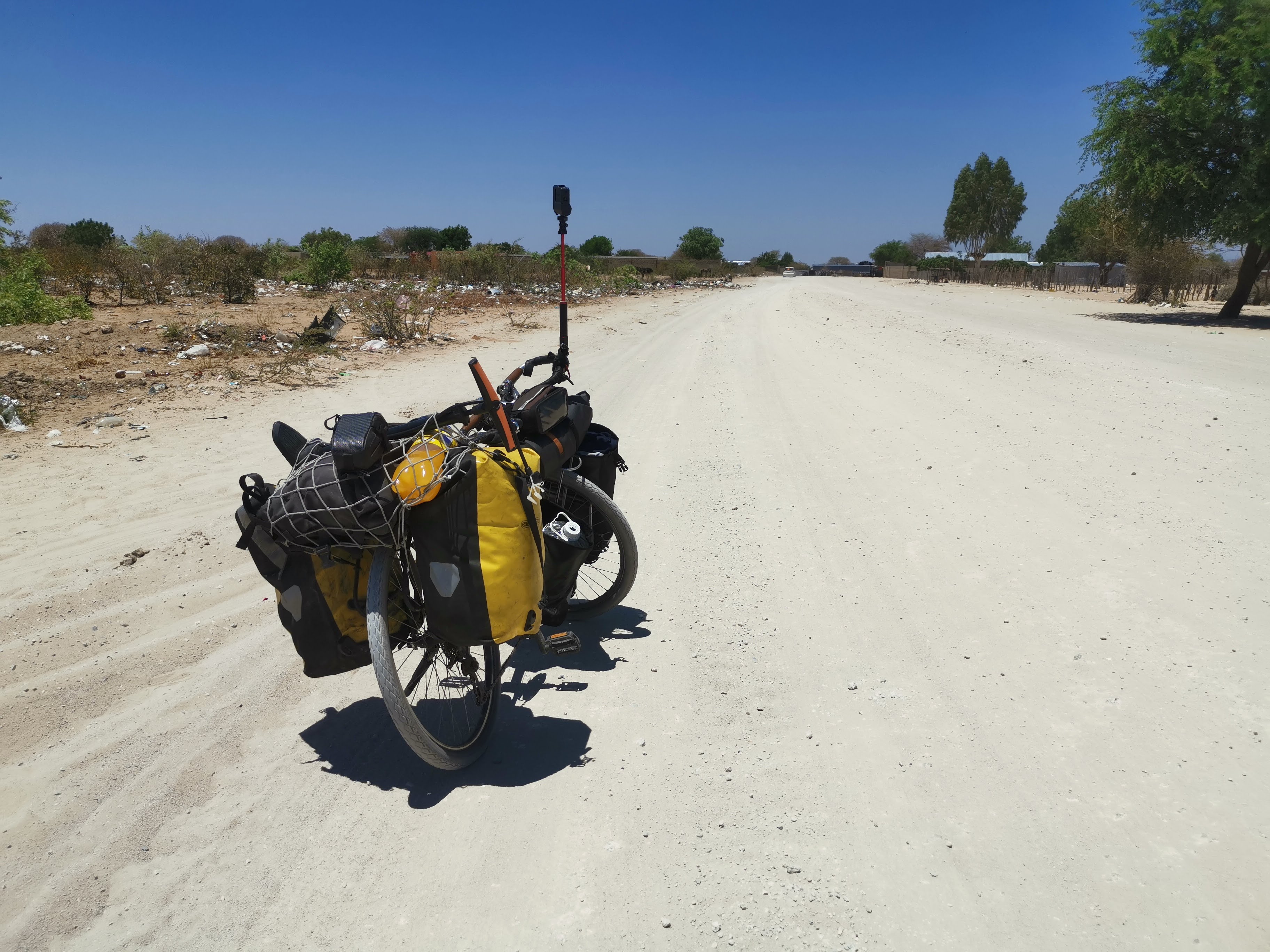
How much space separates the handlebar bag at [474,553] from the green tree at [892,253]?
117661 millimetres

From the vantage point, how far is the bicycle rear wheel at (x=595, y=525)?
145 inches

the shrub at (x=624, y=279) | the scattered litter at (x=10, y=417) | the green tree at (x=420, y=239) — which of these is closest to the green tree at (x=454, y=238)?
the green tree at (x=420, y=239)

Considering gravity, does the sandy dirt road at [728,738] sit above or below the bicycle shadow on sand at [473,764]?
above

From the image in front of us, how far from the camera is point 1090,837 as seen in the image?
96.0 inches

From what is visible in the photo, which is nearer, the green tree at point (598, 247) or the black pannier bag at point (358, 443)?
the black pannier bag at point (358, 443)

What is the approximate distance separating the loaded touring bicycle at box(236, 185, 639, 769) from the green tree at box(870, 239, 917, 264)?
11750 centimetres

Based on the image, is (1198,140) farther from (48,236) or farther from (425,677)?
(48,236)

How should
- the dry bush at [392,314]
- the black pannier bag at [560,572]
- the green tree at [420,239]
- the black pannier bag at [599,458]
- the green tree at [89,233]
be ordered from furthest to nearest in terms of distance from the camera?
the green tree at [420,239], the green tree at [89,233], the dry bush at [392,314], the black pannier bag at [599,458], the black pannier bag at [560,572]

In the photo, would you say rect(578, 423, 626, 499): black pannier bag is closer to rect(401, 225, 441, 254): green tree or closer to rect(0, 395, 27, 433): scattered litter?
rect(0, 395, 27, 433): scattered litter

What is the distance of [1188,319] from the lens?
2092 cm

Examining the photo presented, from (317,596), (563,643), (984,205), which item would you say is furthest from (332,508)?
(984,205)

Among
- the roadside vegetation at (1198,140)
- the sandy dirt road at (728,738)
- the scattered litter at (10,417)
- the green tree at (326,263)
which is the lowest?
the sandy dirt road at (728,738)

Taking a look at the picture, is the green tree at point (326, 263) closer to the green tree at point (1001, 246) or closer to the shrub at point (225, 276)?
the shrub at point (225, 276)

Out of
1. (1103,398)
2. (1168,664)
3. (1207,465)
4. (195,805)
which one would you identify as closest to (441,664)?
(195,805)
